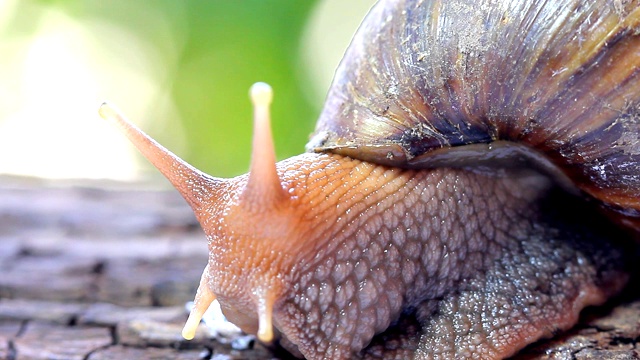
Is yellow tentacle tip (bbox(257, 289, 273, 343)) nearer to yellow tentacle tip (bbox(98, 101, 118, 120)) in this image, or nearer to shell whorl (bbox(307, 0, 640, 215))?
shell whorl (bbox(307, 0, 640, 215))

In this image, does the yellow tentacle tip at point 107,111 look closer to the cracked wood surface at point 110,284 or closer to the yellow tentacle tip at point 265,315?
the yellow tentacle tip at point 265,315

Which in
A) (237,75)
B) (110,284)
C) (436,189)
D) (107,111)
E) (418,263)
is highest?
(237,75)

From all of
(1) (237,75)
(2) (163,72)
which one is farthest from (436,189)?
(2) (163,72)

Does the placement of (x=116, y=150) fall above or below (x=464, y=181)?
above

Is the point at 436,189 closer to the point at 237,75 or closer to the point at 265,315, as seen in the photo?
the point at 265,315

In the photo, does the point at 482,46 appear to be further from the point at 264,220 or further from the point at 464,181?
the point at 264,220

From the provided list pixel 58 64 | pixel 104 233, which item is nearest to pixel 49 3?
pixel 58 64

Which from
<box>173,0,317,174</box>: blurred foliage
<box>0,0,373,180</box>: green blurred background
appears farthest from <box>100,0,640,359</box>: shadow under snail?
<box>0,0,373,180</box>: green blurred background
